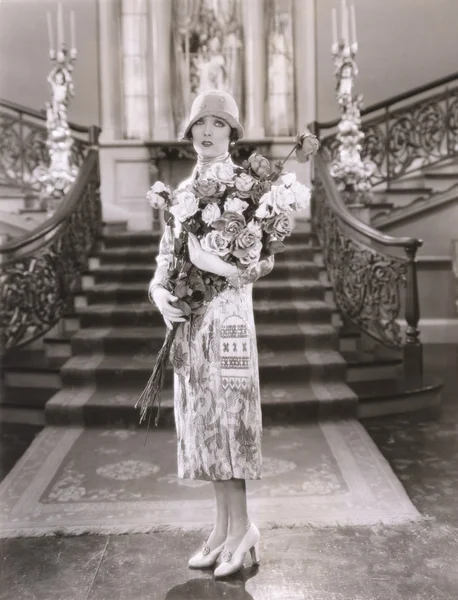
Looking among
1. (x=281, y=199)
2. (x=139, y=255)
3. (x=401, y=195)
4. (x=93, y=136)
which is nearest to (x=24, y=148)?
(x=93, y=136)

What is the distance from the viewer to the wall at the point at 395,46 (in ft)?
30.5

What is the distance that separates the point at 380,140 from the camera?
7305 mm

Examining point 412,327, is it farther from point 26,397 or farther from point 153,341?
point 26,397

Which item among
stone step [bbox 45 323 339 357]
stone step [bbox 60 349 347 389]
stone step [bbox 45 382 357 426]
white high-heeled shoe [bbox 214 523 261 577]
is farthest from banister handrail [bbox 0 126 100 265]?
white high-heeled shoe [bbox 214 523 261 577]

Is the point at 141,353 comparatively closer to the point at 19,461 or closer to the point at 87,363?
the point at 87,363

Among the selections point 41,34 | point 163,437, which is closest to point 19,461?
point 163,437

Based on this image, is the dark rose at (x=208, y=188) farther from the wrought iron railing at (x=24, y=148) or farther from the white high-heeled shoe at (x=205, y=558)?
the wrought iron railing at (x=24, y=148)

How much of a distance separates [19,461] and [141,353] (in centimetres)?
151

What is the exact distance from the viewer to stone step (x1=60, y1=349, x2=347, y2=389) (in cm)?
471

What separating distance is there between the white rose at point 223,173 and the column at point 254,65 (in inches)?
218

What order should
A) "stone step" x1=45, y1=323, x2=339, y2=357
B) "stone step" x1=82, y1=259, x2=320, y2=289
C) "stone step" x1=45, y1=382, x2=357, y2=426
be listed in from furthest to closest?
"stone step" x1=82, y1=259, x2=320, y2=289 → "stone step" x1=45, y1=323, x2=339, y2=357 → "stone step" x1=45, y1=382, x2=357, y2=426

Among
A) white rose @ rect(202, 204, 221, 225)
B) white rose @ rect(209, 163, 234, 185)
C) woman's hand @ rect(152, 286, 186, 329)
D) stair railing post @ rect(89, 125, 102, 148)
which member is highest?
stair railing post @ rect(89, 125, 102, 148)

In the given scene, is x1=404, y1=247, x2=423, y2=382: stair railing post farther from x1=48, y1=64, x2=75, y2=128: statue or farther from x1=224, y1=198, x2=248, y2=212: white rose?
x1=48, y1=64, x2=75, y2=128: statue

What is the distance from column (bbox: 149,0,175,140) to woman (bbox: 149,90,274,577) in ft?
17.9
